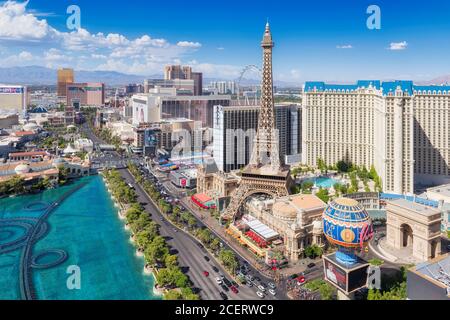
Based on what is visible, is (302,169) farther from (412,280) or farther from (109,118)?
(109,118)

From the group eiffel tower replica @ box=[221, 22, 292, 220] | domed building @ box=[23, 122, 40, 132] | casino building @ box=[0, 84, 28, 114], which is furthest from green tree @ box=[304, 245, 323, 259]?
casino building @ box=[0, 84, 28, 114]

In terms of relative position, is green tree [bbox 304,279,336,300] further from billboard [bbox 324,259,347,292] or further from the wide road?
the wide road

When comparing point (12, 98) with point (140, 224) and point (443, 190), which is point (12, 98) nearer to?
point (140, 224)

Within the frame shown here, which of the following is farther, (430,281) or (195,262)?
(195,262)

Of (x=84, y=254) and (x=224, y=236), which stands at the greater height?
(x=224, y=236)

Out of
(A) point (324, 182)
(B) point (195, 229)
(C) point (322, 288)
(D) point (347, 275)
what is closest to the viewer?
(D) point (347, 275)

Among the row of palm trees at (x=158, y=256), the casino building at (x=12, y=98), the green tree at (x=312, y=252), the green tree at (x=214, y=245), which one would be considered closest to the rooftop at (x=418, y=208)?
the green tree at (x=312, y=252)

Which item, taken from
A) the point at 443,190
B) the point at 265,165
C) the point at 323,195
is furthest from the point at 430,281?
the point at 443,190
